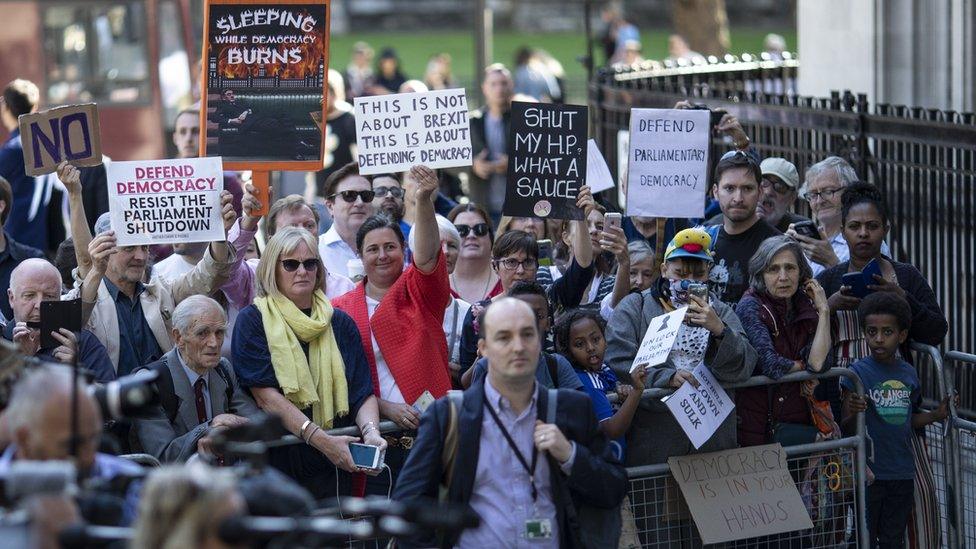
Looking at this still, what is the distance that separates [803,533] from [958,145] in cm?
364

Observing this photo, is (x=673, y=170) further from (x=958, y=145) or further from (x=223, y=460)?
(x=223, y=460)

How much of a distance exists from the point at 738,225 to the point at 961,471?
1763mm

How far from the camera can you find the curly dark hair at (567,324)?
7543mm

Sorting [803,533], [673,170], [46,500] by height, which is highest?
[673,170]

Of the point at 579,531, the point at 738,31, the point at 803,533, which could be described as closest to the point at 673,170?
the point at 803,533

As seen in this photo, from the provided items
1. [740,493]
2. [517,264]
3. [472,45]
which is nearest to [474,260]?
[517,264]

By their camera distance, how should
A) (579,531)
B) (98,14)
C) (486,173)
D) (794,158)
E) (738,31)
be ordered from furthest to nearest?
(738,31), (98,14), (486,173), (794,158), (579,531)

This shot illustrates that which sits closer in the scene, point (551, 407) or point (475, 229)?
point (551, 407)

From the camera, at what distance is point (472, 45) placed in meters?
49.8

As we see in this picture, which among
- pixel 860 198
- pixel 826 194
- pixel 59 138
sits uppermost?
pixel 59 138

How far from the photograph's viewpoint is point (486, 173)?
582 inches

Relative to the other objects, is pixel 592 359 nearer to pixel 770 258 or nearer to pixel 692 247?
pixel 692 247

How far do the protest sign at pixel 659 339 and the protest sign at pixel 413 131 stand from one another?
2288mm

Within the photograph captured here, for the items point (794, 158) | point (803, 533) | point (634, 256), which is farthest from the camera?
point (794, 158)
